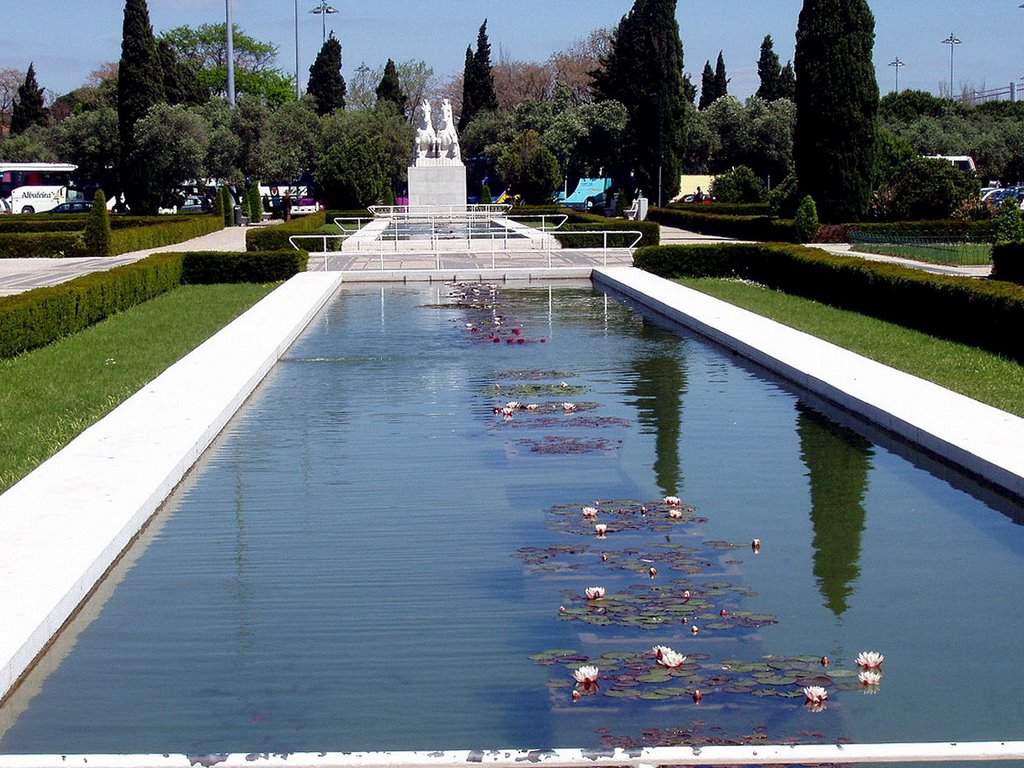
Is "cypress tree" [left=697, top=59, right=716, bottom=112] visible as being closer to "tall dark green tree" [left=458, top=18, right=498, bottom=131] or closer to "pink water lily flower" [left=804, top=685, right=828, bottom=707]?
"tall dark green tree" [left=458, top=18, right=498, bottom=131]

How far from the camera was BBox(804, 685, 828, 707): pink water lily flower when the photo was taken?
16.5 feet

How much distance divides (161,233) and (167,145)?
15.5 meters

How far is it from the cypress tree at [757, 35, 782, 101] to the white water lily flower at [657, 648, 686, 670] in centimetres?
7770

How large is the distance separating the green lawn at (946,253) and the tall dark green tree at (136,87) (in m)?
30.4

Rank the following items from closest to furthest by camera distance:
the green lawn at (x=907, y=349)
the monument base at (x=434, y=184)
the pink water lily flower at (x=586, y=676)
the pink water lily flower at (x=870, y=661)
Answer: the pink water lily flower at (x=586, y=676), the pink water lily flower at (x=870, y=661), the green lawn at (x=907, y=349), the monument base at (x=434, y=184)

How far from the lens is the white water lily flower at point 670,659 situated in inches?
213

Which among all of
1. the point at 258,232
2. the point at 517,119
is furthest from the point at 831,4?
the point at 517,119

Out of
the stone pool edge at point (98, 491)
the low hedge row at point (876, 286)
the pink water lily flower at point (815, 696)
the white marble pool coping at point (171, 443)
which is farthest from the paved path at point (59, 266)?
the pink water lily flower at point (815, 696)

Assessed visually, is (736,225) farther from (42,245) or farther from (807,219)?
(42,245)

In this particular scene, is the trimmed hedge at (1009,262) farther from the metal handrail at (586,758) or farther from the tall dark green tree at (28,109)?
the tall dark green tree at (28,109)

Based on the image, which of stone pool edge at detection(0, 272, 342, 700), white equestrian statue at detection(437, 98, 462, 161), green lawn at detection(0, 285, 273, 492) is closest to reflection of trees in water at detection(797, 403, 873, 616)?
stone pool edge at detection(0, 272, 342, 700)

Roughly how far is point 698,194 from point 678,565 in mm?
55766

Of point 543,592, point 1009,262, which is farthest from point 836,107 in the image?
point 543,592

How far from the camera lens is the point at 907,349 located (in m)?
14.5
